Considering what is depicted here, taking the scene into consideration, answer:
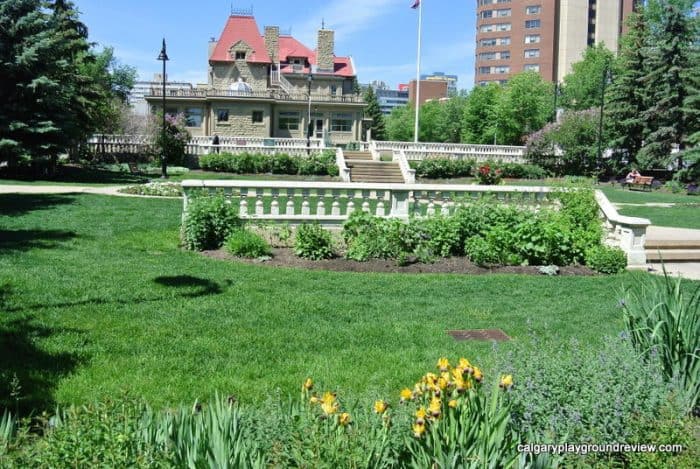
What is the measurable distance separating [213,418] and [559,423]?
1918mm

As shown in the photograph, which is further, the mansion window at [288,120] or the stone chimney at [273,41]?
the stone chimney at [273,41]

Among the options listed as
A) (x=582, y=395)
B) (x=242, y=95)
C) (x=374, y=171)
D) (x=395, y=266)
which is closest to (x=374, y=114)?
(x=242, y=95)

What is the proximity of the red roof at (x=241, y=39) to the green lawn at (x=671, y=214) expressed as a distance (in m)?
47.3

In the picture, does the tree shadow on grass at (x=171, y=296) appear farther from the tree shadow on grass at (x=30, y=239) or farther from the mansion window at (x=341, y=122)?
the mansion window at (x=341, y=122)

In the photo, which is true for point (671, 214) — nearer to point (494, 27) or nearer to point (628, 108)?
point (628, 108)

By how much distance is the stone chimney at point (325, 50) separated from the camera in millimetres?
67938

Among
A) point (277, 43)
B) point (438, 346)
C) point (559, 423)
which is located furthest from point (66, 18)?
point (559, 423)

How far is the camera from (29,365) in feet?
18.4

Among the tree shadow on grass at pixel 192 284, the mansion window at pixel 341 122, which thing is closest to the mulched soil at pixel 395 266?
the tree shadow on grass at pixel 192 284

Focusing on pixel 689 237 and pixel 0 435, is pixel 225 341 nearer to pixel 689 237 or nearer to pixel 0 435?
pixel 0 435

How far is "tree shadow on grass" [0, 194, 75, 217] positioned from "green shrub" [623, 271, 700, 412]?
45.2ft

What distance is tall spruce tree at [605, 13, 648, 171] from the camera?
46812 mm

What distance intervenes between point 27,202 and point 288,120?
1831 inches

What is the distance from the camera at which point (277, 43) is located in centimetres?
6856
